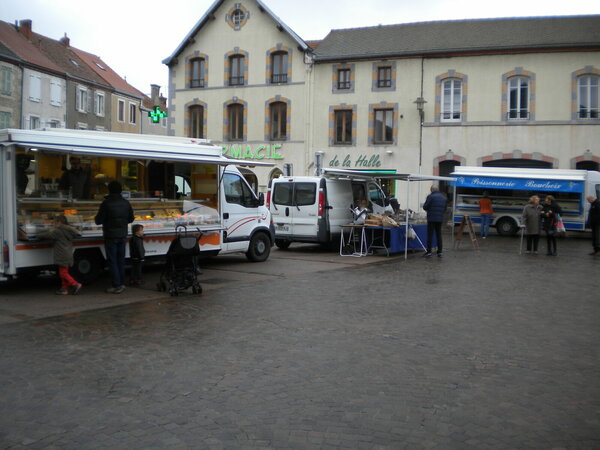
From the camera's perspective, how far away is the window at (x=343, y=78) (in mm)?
33531

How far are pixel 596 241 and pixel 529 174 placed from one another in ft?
25.4

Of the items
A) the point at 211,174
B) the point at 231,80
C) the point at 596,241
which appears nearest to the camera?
the point at 211,174

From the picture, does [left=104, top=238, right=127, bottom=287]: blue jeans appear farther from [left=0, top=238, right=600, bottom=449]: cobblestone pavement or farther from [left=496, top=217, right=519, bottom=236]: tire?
[left=496, top=217, right=519, bottom=236]: tire

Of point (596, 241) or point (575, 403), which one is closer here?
point (575, 403)

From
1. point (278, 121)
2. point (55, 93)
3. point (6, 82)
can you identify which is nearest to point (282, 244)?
point (278, 121)

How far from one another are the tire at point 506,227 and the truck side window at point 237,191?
47.5 feet

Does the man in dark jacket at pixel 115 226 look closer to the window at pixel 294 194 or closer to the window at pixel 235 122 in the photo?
the window at pixel 294 194

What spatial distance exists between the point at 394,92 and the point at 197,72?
11531 mm

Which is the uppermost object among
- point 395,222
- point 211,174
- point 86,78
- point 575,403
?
point 86,78

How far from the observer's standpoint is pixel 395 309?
9.20 meters

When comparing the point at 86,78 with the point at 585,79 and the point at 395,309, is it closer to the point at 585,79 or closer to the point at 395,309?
the point at 585,79

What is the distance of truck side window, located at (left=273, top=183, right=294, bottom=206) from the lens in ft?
57.8

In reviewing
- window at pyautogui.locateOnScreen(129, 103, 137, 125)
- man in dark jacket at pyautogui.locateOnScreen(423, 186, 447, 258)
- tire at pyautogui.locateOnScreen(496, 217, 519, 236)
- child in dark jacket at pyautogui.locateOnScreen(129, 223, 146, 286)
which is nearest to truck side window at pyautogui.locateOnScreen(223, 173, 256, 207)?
child in dark jacket at pyautogui.locateOnScreen(129, 223, 146, 286)

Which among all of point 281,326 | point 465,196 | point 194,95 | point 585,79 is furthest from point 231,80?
point 281,326
